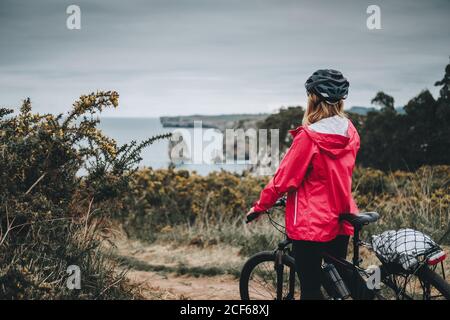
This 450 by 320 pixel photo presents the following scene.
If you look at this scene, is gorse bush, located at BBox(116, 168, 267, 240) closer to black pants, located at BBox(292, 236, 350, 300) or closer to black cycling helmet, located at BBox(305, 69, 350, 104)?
black pants, located at BBox(292, 236, 350, 300)

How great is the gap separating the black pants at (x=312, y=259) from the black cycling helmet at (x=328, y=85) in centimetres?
101

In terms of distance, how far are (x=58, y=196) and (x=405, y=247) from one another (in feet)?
9.98

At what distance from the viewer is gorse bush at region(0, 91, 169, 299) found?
4099 mm

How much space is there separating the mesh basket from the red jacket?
1.24ft

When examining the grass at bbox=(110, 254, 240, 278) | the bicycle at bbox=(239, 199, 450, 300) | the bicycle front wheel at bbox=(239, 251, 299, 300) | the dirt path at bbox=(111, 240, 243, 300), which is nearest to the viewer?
the bicycle at bbox=(239, 199, 450, 300)

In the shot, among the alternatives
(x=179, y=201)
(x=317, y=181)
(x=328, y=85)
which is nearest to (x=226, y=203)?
(x=179, y=201)

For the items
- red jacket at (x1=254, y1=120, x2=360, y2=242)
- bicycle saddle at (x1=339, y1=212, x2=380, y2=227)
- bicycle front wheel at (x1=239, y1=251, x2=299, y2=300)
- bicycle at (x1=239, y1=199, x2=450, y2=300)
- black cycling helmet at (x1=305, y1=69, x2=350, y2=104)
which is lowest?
bicycle front wheel at (x1=239, y1=251, x2=299, y2=300)

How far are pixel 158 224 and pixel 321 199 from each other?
6.08 metres

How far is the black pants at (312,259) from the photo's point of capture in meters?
3.53

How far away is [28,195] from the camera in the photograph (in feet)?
14.2

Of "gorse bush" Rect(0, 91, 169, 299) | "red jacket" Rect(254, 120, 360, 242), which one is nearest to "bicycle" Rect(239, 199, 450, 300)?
"red jacket" Rect(254, 120, 360, 242)

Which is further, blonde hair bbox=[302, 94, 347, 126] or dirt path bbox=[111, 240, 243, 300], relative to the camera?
dirt path bbox=[111, 240, 243, 300]

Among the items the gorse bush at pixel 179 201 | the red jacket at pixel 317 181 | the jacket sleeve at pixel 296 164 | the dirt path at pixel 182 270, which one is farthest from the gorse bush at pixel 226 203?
the jacket sleeve at pixel 296 164

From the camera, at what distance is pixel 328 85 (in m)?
3.43
